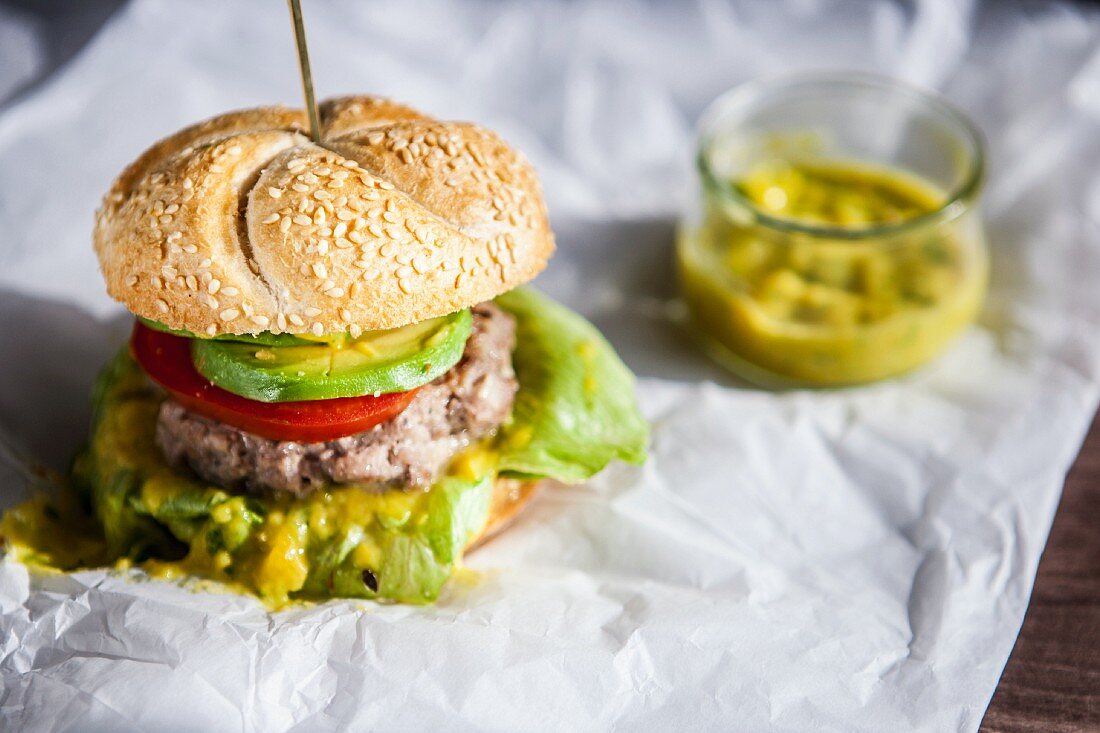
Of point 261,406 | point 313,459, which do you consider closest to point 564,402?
point 313,459

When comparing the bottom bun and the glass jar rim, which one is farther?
the glass jar rim

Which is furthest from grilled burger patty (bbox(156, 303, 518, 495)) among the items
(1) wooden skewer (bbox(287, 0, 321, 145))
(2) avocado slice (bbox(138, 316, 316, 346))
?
(1) wooden skewer (bbox(287, 0, 321, 145))

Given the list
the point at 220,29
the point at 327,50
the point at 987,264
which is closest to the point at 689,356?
the point at 987,264

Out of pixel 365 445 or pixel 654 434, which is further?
pixel 654 434

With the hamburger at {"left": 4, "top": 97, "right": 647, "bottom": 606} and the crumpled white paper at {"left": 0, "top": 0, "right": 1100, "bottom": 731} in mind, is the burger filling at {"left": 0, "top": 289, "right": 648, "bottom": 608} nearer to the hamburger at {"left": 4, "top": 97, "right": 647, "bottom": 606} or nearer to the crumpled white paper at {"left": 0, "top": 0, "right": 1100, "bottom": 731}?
the hamburger at {"left": 4, "top": 97, "right": 647, "bottom": 606}

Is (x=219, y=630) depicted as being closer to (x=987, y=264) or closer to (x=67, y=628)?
(x=67, y=628)

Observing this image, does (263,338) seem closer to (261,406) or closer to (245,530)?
(261,406)

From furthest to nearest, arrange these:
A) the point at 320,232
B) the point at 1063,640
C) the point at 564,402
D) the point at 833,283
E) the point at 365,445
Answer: the point at 833,283, the point at 564,402, the point at 1063,640, the point at 365,445, the point at 320,232
